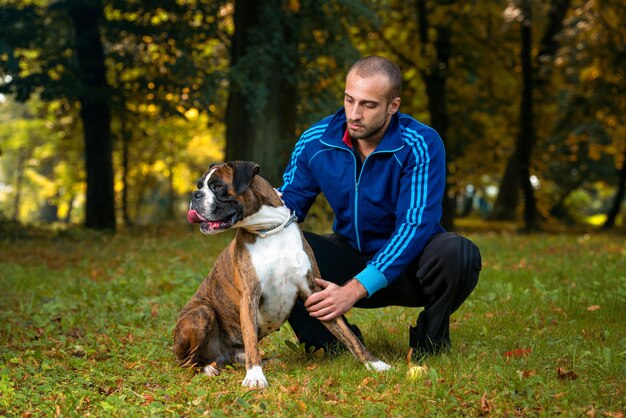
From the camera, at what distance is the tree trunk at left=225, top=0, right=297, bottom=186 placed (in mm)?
13805

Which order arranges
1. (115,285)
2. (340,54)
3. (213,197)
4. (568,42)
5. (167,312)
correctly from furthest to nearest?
1. (568,42)
2. (340,54)
3. (115,285)
4. (167,312)
5. (213,197)

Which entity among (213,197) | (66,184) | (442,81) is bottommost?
(66,184)

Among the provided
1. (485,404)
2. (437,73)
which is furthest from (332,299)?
(437,73)

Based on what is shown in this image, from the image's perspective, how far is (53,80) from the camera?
14609mm

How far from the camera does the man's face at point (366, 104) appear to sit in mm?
4664

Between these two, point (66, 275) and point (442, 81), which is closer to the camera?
point (66, 275)

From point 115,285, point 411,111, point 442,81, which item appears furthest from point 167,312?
point 411,111

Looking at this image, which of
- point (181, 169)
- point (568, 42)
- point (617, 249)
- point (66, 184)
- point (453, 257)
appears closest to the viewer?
point (453, 257)

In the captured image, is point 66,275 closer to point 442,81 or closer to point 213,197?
point 213,197

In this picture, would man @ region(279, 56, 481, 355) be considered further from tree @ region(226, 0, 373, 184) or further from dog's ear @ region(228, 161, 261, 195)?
tree @ region(226, 0, 373, 184)

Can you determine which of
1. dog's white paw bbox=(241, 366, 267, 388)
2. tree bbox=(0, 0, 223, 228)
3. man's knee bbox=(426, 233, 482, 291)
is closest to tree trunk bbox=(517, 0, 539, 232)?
tree bbox=(0, 0, 223, 228)

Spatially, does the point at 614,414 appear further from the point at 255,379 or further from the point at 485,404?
the point at 255,379

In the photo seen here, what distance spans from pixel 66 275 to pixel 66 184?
18.9 metres

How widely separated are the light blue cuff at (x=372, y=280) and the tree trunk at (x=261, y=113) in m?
9.13
